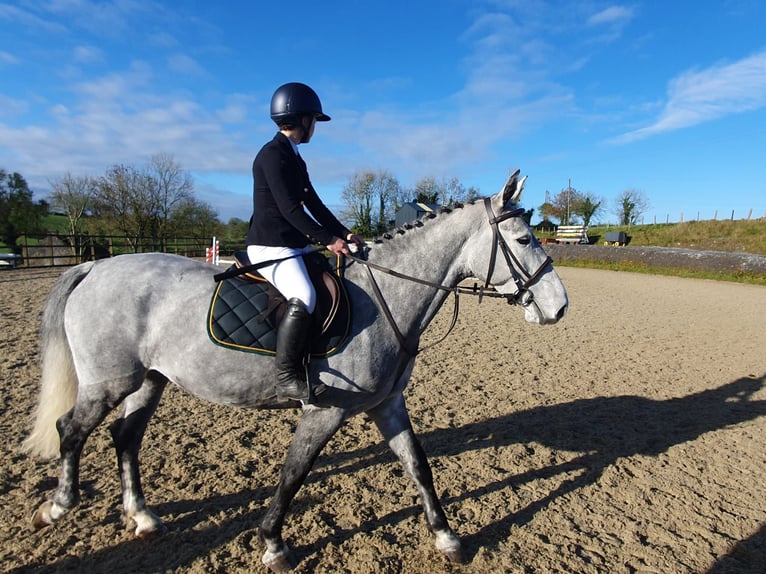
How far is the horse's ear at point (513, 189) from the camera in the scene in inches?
103

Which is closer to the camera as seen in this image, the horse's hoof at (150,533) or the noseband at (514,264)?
the noseband at (514,264)

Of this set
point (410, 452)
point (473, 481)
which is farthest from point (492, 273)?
point (473, 481)

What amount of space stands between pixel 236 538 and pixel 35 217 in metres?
34.0

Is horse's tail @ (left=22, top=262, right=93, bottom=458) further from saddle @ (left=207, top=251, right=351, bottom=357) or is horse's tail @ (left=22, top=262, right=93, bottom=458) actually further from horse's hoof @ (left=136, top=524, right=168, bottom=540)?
saddle @ (left=207, top=251, right=351, bottom=357)

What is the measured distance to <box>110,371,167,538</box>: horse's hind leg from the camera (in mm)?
2926

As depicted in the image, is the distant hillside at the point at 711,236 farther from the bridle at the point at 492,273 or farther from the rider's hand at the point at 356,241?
the rider's hand at the point at 356,241

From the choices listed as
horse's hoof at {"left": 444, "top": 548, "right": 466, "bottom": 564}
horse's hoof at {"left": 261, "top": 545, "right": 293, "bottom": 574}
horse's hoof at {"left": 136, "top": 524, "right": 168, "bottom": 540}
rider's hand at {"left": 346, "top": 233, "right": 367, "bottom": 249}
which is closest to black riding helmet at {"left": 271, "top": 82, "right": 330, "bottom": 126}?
rider's hand at {"left": 346, "top": 233, "right": 367, "bottom": 249}

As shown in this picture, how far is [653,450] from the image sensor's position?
436 cm

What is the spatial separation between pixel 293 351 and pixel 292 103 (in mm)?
1516

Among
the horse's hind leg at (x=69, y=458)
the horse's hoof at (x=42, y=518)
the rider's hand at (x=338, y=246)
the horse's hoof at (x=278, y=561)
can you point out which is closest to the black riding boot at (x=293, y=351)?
the rider's hand at (x=338, y=246)

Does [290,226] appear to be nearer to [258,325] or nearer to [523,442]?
[258,325]

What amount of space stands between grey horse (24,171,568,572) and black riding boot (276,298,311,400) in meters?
0.11

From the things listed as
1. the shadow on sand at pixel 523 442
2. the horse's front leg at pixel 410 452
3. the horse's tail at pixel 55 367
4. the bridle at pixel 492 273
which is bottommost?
A: the shadow on sand at pixel 523 442

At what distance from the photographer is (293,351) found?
245 centimetres
